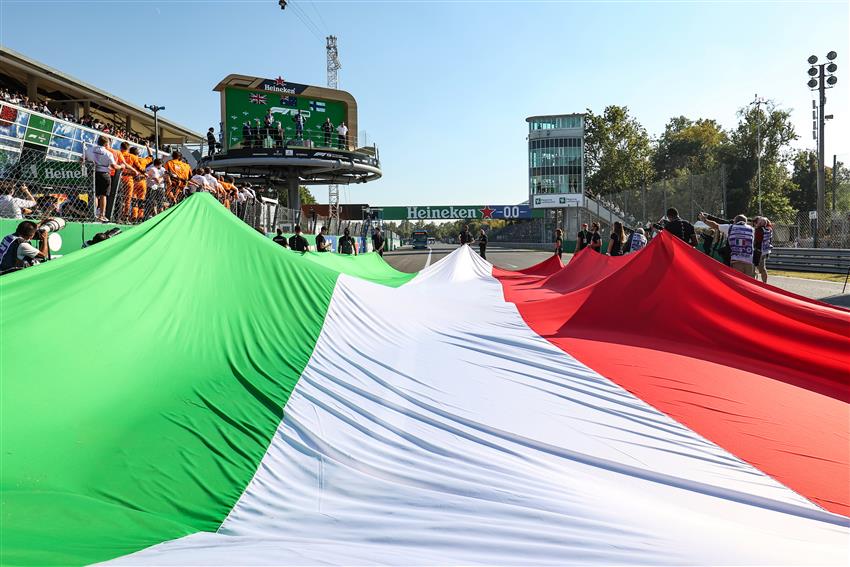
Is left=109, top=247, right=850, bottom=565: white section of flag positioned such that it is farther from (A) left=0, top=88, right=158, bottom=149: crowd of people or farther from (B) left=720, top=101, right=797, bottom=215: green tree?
(B) left=720, top=101, right=797, bottom=215: green tree

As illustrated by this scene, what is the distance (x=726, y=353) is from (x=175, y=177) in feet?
39.7

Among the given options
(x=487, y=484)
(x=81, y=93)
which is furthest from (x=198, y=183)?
(x=81, y=93)

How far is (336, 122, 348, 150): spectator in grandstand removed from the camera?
137 feet

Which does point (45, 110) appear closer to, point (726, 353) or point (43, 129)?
point (43, 129)

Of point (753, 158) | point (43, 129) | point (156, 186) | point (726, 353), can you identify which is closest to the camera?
point (726, 353)

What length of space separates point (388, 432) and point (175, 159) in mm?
12337

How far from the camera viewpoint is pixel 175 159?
43.5 feet

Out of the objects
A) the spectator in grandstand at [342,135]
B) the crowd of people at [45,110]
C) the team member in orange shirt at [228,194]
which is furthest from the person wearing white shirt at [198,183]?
the spectator in grandstand at [342,135]

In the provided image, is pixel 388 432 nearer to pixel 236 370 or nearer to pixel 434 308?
pixel 236 370

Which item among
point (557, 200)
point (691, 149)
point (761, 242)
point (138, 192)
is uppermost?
point (691, 149)

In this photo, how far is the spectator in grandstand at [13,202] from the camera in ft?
29.1

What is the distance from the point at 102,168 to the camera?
1060cm

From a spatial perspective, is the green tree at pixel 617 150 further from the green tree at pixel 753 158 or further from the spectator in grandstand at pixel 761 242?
the spectator in grandstand at pixel 761 242

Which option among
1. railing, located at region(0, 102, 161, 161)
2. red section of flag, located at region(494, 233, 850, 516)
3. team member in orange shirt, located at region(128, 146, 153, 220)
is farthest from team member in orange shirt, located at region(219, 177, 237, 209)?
red section of flag, located at region(494, 233, 850, 516)
